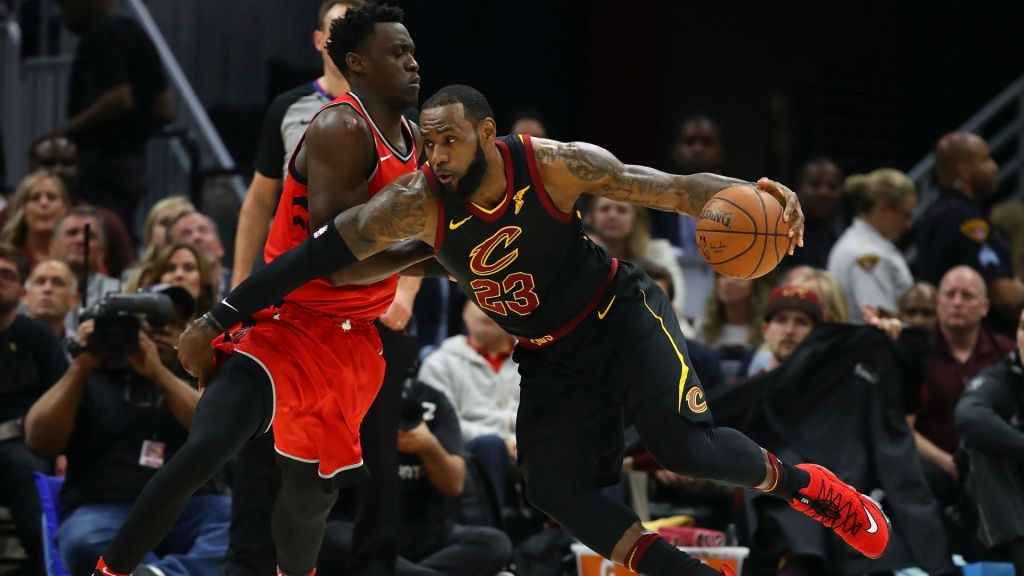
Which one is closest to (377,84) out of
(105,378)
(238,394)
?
(238,394)

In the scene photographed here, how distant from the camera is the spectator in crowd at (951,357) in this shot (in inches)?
298

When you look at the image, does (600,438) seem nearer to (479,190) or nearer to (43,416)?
(479,190)

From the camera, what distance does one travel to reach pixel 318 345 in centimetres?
512

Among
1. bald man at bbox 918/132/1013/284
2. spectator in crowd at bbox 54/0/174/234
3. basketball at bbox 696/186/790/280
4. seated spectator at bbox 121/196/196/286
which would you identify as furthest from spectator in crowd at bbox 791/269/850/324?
spectator in crowd at bbox 54/0/174/234

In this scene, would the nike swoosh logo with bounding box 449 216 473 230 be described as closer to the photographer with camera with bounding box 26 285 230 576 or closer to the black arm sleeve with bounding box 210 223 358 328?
the black arm sleeve with bounding box 210 223 358 328

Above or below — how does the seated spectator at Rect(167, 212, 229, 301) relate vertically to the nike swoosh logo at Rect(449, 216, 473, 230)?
below

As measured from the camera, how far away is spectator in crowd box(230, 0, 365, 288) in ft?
18.6

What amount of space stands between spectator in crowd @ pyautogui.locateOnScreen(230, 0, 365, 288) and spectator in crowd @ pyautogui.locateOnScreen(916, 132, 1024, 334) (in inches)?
193

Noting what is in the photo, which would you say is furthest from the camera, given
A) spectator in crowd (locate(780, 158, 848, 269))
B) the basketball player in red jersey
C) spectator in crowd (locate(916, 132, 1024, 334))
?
spectator in crowd (locate(780, 158, 848, 269))

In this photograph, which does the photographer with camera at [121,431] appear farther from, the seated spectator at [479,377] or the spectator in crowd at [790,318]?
the spectator in crowd at [790,318]

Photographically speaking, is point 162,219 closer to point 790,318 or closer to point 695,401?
point 790,318

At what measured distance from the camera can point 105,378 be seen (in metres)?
6.58

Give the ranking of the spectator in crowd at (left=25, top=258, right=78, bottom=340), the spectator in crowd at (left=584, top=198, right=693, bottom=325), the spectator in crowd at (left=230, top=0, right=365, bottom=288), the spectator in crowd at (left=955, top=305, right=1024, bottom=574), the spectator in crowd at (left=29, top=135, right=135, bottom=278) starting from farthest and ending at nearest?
the spectator in crowd at (left=584, top=198, right=693, bottom=325) < the spectator in crowd at (left=29, top=135, right=135, bottom=278) < the spectator in crowd at (left=25, top=258, right=78, bottom=340) < the spectator in crowd at (left=955, top=305, right=1024, bottom=574) < the spectator in crowd at (left=230, top=0, right=365, bottom=288)

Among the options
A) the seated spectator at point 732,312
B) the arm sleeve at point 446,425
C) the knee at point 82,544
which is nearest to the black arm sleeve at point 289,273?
the knee at point 82,544
